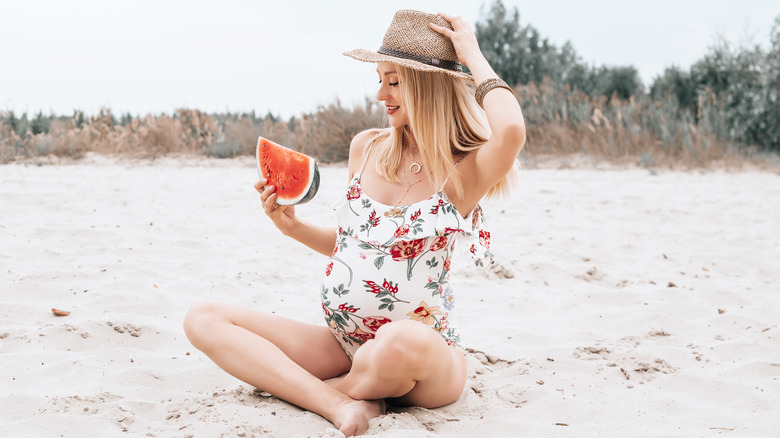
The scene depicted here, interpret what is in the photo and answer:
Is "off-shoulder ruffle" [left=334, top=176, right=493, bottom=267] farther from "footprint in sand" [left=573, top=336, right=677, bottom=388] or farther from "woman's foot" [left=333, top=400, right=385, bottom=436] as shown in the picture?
"footprint in sand" [left=573, top=336, right=677, bottom=388]

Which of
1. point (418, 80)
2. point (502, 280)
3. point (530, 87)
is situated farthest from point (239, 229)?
point (530, 87)

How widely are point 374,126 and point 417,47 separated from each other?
8.40 meters

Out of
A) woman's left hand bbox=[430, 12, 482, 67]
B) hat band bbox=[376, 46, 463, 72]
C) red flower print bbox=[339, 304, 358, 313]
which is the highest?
woman's left hand bbox=[430, 12, 482, 67]

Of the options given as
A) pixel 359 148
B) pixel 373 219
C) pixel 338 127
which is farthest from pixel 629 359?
pixel 338 127

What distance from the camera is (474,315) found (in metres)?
3.93

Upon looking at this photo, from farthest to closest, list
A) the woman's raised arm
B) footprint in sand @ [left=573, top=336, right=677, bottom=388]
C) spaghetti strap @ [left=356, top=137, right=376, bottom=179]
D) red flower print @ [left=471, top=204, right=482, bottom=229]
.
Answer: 1. footprint in sand @ [left=573, top=336, right=677, bottom=388]
2. spaghetti strap @ [left=356, top=137, right=376, bottom=179]
3. red flower print @ [left=471, top=204, right=482, bottom=229]
4. the woman's raised arm

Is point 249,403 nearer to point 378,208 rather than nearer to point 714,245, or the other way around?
point 378,208

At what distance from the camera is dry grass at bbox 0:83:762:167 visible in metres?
10.7

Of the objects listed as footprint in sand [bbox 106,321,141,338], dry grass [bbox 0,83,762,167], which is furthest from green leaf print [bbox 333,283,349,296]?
dry grass [bbox 0,83,762,167]

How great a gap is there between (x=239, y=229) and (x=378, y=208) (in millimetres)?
3421

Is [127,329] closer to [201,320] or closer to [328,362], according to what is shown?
[201,320]

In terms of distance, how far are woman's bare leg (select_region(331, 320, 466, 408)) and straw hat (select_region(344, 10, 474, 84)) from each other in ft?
3.01

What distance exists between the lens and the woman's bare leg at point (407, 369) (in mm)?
2291

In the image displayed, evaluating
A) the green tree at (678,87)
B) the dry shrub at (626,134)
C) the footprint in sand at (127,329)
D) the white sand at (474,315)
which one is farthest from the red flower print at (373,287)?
the green tree at (678,87)
